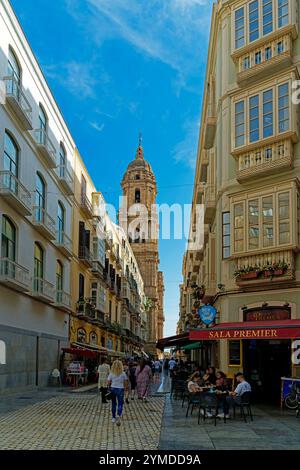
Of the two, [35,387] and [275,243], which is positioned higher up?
[275,243]

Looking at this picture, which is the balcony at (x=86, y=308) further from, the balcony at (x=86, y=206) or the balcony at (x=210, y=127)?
the balcony at (x=210, y=127)

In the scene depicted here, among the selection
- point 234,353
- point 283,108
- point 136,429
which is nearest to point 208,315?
point 234,353

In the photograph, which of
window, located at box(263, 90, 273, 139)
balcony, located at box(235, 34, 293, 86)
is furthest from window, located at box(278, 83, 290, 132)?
balcony, located at box(235, 34, 293, 86)

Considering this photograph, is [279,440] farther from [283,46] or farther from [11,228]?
[11,228]

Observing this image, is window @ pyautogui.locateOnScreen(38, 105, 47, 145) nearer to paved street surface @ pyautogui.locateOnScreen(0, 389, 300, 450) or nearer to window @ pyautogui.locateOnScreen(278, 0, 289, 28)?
window @ pyautogui.locateOnScreen(278, 0, 289, 28)

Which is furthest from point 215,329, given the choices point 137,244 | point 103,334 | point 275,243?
point 137,244

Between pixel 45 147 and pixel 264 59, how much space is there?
11.6 metres

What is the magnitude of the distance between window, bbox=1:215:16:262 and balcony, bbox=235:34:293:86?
10769mm

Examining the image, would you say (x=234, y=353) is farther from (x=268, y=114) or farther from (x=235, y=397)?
(x=268, y=114)

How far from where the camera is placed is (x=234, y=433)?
13180 mm

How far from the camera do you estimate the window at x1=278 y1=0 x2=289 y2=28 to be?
70.6ft

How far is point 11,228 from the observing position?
2534 centimetres

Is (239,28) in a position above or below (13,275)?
above

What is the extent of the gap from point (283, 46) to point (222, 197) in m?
5.93
